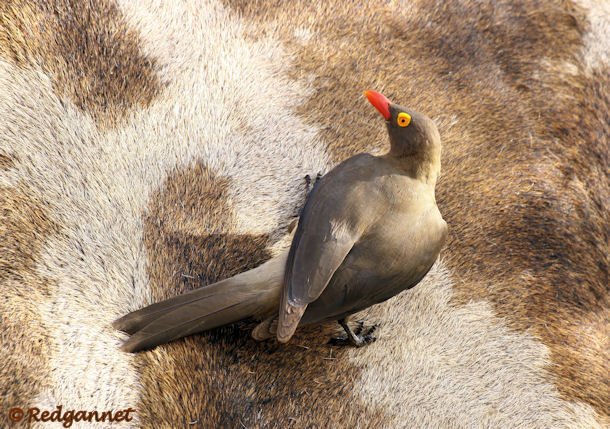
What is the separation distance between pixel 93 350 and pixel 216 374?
0.28 metres

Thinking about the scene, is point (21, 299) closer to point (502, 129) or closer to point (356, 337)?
point (356, 337)

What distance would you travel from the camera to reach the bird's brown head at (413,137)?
1507 mm

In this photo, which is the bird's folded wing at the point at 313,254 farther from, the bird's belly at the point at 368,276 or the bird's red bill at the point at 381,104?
the bird's red bill at the point at 381,104

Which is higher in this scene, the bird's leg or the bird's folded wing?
the bird's folded wing

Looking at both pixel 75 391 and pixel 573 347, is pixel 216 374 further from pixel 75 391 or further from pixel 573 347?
pixel 573 347

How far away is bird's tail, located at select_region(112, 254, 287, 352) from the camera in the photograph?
1.44 metres

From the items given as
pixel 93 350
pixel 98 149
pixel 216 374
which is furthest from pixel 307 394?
pixel 98 149

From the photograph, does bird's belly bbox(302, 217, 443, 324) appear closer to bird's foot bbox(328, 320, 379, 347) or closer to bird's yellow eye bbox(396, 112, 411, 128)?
bird's foot bbox(328, 320, 379, 347)

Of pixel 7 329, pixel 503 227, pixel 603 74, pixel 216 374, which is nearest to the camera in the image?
pixel 7 329

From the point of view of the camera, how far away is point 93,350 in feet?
4.69

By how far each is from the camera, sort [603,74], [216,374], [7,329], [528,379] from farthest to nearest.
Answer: [603,74], [528,379], [216,374], [7,329]

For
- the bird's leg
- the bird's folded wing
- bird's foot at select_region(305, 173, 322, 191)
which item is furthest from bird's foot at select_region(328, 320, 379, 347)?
bird's foot at select_region(305, 173, 322, 191)
